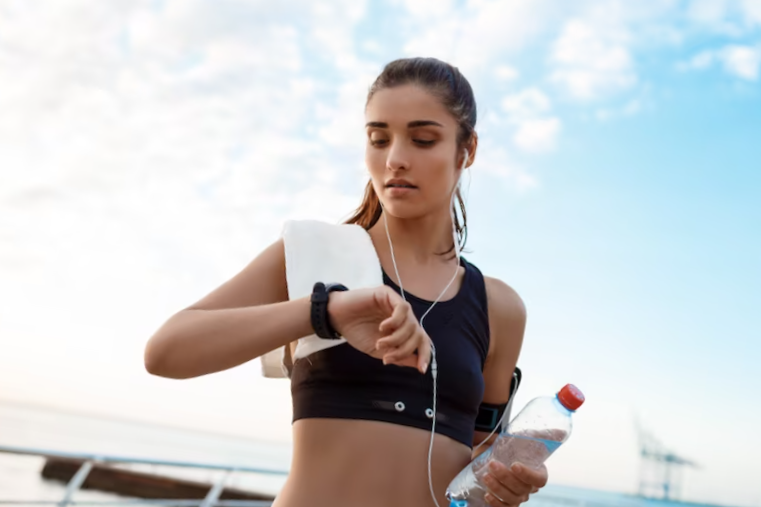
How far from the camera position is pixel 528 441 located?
143cm

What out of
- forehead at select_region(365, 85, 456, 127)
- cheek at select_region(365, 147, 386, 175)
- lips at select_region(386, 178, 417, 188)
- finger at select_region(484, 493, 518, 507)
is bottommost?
finger at select_region(484, 493, 518, 507)

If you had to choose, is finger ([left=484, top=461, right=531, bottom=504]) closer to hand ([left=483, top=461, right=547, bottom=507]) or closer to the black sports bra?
hand ([left=483, top=461, right=547, bottom=507])

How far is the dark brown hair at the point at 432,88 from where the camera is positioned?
155 cm

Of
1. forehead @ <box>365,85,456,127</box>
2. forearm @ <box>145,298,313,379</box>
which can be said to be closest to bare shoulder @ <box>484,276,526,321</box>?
forehead @ <box>365,85,456,127</box>

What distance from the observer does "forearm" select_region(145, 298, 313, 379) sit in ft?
3.70

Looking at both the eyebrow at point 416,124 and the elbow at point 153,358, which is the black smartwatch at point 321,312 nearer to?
the elbow at point 153,358

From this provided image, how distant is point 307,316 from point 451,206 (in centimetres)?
66

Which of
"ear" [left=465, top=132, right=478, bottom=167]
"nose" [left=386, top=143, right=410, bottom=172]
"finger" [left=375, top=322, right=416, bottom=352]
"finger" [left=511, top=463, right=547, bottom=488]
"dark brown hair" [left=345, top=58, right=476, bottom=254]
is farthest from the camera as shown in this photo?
"ear" [left=465, top=132, right=478, bottom=167]

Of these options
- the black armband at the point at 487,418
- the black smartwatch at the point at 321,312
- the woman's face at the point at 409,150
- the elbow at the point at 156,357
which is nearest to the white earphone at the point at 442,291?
the woman's face at the point at 409,150

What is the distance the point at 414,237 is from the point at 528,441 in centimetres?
50

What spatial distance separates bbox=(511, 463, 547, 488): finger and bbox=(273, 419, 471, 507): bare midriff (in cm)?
17

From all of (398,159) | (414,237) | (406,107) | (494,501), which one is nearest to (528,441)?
(494,501)

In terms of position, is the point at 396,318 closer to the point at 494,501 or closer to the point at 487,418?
the point at 494,501

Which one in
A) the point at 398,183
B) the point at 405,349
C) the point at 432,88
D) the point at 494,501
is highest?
the point at 432,88
